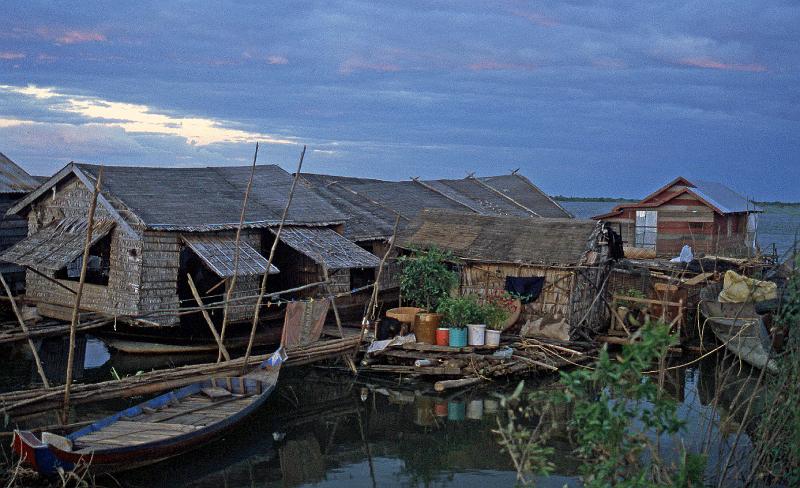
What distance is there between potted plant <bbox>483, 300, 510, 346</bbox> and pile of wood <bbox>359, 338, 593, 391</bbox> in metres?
0.32

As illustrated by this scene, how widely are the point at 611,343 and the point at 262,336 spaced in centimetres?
797

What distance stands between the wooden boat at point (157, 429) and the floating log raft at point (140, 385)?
0.62 ft

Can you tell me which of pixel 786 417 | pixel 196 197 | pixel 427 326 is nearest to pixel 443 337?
pixel 427 326

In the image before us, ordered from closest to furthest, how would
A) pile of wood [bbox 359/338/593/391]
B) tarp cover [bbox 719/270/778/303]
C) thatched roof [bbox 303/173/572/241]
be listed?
pile of wood [bbox 359/338/593/391] → tarp cover [bbox 719/270/778/303] → thatched roof [bbox 303/173/572/241]

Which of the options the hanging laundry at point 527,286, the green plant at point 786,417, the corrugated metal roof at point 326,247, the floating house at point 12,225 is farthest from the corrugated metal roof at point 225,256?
the green plant at point 786,417

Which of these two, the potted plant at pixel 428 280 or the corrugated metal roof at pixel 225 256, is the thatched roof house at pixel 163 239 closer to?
the corrugated metal roof at pixel 225 256

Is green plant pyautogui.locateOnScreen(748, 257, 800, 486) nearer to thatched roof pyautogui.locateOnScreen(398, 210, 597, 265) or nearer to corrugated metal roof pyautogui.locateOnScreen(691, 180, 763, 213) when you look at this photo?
thatched roof pyautogui.locateOnScreen(398, 210, 597, 265)

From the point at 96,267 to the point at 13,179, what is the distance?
12.9 ft

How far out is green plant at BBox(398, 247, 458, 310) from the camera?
57.0 feet

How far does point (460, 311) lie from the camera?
15.8m

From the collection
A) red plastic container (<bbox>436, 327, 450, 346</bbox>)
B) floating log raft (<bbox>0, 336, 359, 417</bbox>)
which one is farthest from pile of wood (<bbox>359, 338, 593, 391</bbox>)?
floating log raft (<bbox>0, 336, 359, 417</bbox>)

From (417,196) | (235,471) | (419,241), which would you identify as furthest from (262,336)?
(417,196)

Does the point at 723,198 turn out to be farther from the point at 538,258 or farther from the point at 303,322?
the point at 303,322

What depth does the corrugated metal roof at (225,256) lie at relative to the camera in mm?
15703
